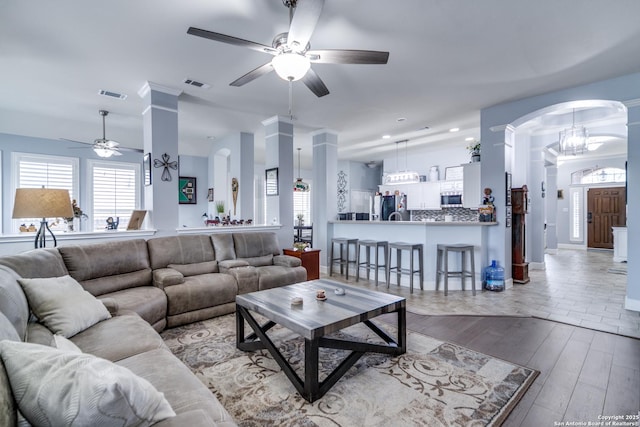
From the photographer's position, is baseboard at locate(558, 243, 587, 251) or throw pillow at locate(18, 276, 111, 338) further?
baseboard at locate(558, 243, 587, 251)

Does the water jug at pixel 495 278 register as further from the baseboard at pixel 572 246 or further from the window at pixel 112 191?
the window at pixel 112 191

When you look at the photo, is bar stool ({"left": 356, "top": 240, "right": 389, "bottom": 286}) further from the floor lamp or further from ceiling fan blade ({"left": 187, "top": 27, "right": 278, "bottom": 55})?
the floor lamp

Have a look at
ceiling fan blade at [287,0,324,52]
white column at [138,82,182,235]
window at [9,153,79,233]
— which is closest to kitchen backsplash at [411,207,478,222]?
white column at [138,82,182,235]

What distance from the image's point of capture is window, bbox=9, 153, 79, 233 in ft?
18.8

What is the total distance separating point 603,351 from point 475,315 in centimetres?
113

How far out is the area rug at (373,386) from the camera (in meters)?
1.83

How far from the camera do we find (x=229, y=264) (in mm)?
3938

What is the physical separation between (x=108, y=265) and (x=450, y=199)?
23.6 feet

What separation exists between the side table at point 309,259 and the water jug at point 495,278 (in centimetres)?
268

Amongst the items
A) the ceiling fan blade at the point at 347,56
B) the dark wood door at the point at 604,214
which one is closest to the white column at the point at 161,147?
the ceiling fan blade at the point at 347,56

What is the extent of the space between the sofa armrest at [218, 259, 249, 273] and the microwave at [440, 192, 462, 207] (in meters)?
5.66

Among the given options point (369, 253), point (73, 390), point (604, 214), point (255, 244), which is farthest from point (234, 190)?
point (604, 214)

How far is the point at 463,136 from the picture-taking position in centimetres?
686

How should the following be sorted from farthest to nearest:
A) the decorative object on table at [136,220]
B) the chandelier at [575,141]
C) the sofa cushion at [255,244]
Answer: the chandelier at [575,141], the sofa cushion at [255,244], the decorative object on table at [136,220]
